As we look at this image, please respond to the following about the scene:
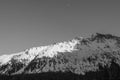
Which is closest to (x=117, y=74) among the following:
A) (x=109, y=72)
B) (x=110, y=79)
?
(x=109, y=72)

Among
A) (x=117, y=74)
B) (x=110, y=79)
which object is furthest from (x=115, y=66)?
(x=110, y=79)

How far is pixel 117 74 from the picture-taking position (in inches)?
2296

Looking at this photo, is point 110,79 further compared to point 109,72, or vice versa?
point 110,79

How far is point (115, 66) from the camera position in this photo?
2215 inches

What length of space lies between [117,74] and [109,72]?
7.63 feet

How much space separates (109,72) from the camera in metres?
58.9

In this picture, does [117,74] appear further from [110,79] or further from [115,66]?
[110,79]

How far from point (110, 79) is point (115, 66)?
1173 cm

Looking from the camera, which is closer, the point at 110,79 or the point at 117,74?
the point at 117,74

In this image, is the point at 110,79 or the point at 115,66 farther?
the point at 110,79

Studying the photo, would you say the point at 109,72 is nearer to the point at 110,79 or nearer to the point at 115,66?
the point at 115,66

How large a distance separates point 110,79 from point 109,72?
862 centimetres

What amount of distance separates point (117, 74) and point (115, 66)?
3.53m

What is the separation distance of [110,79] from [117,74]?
28.5 ft
